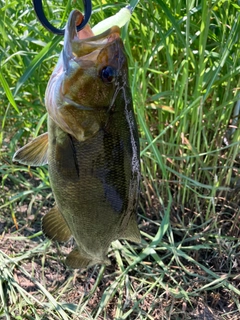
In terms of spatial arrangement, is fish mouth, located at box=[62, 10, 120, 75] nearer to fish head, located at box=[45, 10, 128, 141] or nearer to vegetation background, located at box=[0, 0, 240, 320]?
fish head, located at box=[45, 10, 128, 141]

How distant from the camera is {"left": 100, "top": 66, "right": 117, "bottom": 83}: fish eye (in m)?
0.67

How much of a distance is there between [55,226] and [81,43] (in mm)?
402

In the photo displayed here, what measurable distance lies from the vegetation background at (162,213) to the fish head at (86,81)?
60cm

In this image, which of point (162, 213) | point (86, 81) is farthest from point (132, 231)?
point (162, 213)

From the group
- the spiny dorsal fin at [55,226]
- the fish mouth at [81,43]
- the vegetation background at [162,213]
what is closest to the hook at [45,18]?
the fish mouth at [81,43]

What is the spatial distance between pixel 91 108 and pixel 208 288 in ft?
3.31

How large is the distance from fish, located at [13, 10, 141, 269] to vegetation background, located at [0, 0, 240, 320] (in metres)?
0.55

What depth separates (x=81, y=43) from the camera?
2.06 ft

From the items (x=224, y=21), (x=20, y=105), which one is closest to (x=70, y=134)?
(x=224, y=21)

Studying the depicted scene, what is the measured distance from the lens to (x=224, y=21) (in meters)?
1.24

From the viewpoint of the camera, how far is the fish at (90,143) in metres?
0.66

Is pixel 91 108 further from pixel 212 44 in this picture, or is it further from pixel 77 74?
pixel 212 44

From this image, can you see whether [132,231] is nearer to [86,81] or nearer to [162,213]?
[86,81]

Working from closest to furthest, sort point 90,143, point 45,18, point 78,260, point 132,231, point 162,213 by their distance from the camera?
point 45,18
point 90,143
point 132,231
point 78,260
point 162,213
